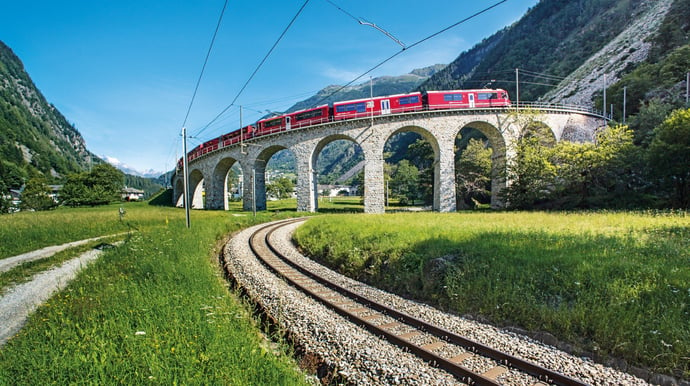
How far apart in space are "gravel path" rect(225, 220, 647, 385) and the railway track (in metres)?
0.16

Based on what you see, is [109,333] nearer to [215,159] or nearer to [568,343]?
[568,343]

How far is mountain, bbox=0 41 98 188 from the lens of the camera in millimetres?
95250

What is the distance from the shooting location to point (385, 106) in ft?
97.5

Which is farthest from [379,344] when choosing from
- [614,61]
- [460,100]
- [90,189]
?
[614,61]

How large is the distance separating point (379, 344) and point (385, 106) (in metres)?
27.6

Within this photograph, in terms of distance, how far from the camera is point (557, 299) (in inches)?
227

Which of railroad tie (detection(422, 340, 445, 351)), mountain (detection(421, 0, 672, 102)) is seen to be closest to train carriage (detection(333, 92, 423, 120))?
railroad tie (detection(422, 340, 445, 351))

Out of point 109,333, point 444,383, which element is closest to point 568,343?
point 444,383

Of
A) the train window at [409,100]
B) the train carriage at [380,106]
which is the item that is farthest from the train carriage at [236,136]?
the train window at [409,100]

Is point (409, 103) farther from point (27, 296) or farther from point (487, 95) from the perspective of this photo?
point (27, 296)

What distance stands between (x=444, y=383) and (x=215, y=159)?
153 feet

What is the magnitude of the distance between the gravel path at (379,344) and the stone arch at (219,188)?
133 ft

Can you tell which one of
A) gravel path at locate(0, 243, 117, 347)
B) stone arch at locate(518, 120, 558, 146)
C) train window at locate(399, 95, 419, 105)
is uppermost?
train window at locate(399, 95, 419, 105)

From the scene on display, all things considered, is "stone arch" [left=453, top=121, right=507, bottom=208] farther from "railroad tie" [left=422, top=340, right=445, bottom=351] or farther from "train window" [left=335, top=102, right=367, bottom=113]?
"railroad tie" [left=422, top=340, right=445, bottom=351]
